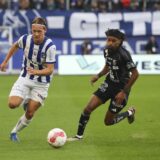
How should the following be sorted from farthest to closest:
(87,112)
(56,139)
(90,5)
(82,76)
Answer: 1. (90,5)
2. (82,76)
3. (87,112)
4. (56,139)

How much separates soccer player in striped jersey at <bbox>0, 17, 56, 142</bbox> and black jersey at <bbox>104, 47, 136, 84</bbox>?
105 centimetres

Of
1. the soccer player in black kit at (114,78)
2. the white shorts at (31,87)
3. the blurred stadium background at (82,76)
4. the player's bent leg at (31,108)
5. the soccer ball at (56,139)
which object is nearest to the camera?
the soccer ball at (56,139)

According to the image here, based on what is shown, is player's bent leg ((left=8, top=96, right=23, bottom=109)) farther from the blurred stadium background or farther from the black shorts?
the black shorts

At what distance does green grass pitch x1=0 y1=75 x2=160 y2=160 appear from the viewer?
1082 centimetres

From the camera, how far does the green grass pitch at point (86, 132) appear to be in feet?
35.5

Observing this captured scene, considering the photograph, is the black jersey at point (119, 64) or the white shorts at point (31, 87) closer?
the black jersey at point (119, 64)

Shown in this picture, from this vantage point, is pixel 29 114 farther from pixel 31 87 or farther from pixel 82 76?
pixel 82 76

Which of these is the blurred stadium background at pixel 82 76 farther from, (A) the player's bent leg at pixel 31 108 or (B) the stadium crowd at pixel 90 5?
(A) the player's bent leg at pixel 31 108

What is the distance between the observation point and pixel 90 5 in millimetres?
30828

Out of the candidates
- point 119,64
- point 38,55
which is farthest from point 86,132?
point 38,55

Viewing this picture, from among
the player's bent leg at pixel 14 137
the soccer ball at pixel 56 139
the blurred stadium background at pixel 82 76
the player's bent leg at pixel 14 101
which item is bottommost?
the blurred stadium background at pixel 82 76

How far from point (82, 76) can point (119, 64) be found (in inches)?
571

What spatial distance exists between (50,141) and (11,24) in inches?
749

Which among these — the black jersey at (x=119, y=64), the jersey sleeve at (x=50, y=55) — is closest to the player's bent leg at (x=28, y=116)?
the jersey sleeve at (x=50, y=55)
